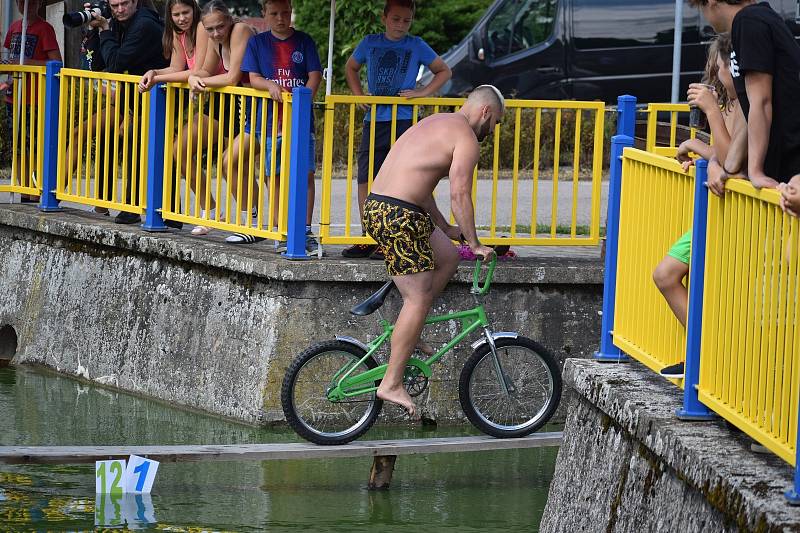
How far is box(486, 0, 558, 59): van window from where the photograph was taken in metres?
20.0

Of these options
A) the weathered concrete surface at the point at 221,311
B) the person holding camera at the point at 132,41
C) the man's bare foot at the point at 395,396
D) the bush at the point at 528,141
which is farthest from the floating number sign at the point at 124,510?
the bush at the point at 528,141

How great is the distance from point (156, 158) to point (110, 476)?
306cm

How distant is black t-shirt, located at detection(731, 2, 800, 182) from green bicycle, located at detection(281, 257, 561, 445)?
8.19ft

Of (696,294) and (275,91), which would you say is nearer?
(696,294)

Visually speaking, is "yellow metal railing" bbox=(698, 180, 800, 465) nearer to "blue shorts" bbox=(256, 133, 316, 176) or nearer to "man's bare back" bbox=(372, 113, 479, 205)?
"man's bare back" bbox=(372, 113, 479, 205)

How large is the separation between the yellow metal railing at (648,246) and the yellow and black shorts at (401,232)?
1.23 metres

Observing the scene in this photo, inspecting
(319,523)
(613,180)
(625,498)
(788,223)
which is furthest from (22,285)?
(788,223)

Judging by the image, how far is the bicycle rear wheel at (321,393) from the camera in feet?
25.2

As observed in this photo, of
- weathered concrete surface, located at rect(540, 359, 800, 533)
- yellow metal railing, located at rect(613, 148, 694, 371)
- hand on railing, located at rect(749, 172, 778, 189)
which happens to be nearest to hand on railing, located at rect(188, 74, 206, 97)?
yellow metal railing, located at rect(613, 148, 694, 371)

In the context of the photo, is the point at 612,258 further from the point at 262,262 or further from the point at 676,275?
the point at 262,262

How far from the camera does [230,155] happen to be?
9.08 metres

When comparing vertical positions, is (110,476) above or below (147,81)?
below

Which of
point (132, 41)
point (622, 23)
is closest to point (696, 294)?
point (132, 41)

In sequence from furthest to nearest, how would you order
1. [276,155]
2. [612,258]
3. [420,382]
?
[276,155]
[420,382]
[612,258]
